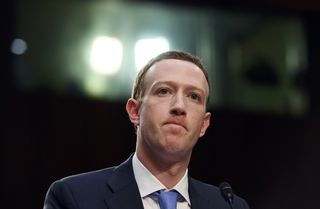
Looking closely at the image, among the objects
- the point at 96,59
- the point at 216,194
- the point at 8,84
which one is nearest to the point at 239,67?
the point at 96,59

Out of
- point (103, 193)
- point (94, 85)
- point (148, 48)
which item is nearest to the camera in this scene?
point (103, 193)

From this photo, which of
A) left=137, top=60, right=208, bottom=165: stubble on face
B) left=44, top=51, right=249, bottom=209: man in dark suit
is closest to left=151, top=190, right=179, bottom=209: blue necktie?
left=44, top=51, right=249, bottom=209: man in dark suit

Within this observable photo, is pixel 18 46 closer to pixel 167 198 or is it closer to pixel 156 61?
pixel 156 61

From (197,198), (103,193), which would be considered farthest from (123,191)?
(197,198)

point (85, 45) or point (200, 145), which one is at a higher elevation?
point (85, 45)

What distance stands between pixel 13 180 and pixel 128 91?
1421 mm

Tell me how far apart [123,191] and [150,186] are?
11 cm

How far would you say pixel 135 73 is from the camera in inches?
249

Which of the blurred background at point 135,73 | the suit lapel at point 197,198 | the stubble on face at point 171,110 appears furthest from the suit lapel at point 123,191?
the blurred background at point 135,73

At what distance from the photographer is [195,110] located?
90.7 inches

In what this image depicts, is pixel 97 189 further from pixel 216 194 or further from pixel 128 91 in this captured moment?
pixel 128 91

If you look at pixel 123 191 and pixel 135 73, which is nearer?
pixel 123 191

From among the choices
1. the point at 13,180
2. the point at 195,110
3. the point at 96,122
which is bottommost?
the point at 13,180

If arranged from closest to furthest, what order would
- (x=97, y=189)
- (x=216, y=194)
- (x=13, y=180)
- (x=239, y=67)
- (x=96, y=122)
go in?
1. (x=97, y=189)
2. (x=216, y=194)
3. (x=13, y=180)
4. (x=96, y=122)
5. (x=239, y=67)
